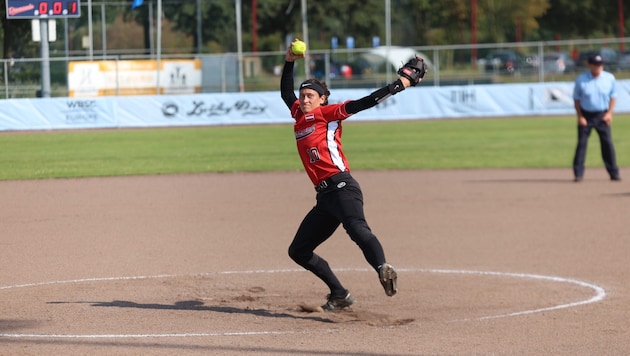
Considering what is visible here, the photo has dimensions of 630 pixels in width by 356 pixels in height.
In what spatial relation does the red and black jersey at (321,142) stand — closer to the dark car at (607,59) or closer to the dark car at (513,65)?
the dark car at (607,59)

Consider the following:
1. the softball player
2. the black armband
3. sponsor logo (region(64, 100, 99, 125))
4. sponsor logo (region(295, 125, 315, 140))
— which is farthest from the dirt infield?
sponsor logo (region(64, 100, 99, 125))

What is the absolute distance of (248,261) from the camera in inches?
432

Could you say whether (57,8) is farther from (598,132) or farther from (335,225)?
(335,225)

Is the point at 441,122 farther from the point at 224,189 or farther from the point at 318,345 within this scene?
the point at 318,345

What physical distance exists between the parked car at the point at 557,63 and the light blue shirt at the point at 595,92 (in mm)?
24402

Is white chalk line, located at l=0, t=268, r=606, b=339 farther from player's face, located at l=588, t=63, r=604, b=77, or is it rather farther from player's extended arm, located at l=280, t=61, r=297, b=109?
player's face, located at l=588, t=63, r=604, b=77

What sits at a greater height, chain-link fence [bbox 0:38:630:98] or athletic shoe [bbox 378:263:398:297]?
chain-link fence [bbox 0:38:630:98]

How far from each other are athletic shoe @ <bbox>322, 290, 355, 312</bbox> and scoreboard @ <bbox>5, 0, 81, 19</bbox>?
17452 millimetres

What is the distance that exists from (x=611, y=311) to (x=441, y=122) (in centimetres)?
2515

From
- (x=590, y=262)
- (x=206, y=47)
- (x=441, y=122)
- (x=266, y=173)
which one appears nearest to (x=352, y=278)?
(x=590, y=262)

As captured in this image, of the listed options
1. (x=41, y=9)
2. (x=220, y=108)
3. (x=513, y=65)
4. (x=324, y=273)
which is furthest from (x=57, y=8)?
(x=513, y=65)

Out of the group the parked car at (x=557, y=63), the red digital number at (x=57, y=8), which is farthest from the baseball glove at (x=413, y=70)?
the parked car at (x=557, y=63)

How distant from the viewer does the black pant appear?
306 inches

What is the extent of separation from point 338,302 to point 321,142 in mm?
1466
